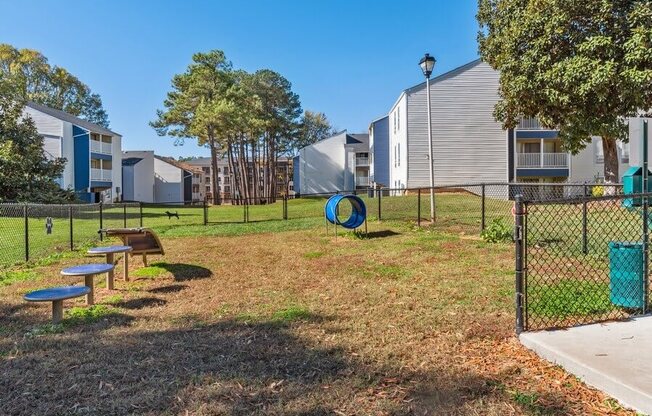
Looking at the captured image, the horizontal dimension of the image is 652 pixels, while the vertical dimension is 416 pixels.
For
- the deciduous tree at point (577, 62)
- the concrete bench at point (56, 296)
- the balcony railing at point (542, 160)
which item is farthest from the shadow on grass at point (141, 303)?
the balcony railing at point (542, 160)

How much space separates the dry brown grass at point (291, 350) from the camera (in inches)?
112

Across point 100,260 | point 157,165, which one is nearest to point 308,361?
point 100,260

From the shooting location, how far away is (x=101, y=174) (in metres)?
39.2

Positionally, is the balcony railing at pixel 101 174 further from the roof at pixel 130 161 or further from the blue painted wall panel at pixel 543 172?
the blue painted wall panel at pixel 543 172

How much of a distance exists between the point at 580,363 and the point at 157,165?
5931cm

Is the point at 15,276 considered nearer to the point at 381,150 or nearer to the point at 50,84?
the point at 381,150

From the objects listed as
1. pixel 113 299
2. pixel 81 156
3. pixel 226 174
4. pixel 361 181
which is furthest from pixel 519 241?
pixel 226 174

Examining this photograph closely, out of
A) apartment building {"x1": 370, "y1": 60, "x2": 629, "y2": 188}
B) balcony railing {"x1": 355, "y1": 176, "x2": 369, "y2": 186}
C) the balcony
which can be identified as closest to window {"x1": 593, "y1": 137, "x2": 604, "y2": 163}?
apartment building {"x1": 370, "y1": 60, "x2": 629, "y2": 188}

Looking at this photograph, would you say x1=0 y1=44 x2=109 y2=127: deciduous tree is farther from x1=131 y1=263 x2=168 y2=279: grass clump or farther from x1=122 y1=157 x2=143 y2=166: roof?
x1=131 y1=263 x2=168 y2=279: grass clump

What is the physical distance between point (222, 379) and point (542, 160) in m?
28.6

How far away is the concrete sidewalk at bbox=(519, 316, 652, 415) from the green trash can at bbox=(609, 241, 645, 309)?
225mm

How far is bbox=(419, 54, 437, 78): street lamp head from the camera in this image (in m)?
12.5

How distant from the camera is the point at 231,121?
35.7m

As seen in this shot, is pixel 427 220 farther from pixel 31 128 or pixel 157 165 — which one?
pixel 157 165
